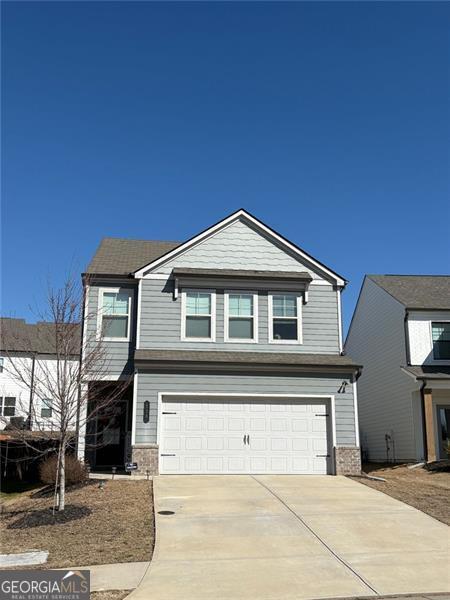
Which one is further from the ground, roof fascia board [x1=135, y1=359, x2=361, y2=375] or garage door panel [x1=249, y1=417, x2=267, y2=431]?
roof fascia board [x1=135, y1=359, x2=361, y2=375]

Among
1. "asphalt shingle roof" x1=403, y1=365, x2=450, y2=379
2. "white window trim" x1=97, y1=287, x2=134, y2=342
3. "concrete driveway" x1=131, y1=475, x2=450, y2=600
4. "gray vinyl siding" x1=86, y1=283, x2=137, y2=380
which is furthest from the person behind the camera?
"asphalt shingle roof" x1=403, y1=365, x2=450, y2=379

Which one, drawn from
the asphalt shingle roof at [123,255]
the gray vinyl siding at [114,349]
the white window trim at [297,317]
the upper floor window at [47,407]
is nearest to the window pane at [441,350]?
the white window trim at [297,317]

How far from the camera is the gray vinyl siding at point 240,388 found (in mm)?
16125

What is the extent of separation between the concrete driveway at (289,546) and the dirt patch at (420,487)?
1.39 ft

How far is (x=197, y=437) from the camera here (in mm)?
16234

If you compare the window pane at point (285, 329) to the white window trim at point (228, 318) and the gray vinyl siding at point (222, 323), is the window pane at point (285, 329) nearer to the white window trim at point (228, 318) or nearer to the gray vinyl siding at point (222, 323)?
the gray vinyl siding at point (222, 323)

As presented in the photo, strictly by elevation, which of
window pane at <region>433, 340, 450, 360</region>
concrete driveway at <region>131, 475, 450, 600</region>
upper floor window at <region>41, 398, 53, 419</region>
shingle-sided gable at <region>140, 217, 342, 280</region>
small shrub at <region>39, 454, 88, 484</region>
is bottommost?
concrete driveway at <region>131, 475, 450, 600</region>

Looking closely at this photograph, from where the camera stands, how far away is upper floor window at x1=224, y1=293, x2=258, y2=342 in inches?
698

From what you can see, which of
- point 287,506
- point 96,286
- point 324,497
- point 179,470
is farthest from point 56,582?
point 96,286

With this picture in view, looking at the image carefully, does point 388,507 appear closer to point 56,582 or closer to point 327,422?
point 327,422

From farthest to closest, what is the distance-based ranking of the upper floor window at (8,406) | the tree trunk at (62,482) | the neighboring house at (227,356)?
the upper floor window at (8,406), the neighboring house at (227,356), the tree trunk at (62,482)

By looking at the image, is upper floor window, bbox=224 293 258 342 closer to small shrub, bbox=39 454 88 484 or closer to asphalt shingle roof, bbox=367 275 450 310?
small shrub, bbox=39 454 88 484

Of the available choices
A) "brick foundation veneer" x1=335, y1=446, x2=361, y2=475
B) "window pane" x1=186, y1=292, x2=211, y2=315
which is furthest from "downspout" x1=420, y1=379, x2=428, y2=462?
"window pane" x1=186, y1=292, x2=211, y2=315

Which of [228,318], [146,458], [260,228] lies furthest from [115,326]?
[260,228]
